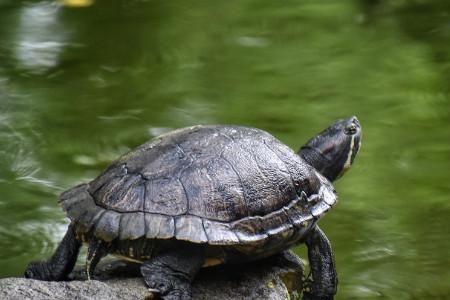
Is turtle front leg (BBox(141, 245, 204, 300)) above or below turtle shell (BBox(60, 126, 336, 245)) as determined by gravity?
below

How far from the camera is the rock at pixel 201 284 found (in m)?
2.78

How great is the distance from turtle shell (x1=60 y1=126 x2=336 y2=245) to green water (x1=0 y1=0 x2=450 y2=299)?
1.22m

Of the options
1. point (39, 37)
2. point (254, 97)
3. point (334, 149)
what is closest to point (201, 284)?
point (334, 149)

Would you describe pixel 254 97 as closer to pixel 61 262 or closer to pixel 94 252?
pixel 61 262

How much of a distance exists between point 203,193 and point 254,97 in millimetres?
3707

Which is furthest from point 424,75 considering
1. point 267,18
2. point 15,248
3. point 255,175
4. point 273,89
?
point 255,175

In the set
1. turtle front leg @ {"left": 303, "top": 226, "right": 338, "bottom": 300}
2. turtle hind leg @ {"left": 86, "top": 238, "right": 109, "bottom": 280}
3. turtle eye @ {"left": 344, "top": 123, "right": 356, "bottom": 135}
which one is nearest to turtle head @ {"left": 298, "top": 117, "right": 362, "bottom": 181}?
turtle eye @ {"left": 344, "top": 123, "right": 356, "bottom": 135}

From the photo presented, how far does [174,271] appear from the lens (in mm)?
2984

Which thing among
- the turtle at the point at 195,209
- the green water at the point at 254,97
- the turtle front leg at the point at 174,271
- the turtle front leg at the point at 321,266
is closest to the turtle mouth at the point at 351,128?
the turtle at the point at 195,209

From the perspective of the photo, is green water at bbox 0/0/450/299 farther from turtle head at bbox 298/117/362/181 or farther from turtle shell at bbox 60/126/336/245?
turtle shell at bbox 60/126/336/245

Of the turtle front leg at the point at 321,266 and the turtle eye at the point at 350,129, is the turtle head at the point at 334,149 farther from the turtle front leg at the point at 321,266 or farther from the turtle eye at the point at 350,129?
the turtle front leg at the point at 321,266

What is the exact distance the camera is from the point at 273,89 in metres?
6.89

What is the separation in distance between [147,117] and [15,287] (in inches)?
142

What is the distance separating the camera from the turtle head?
374 centimetres
